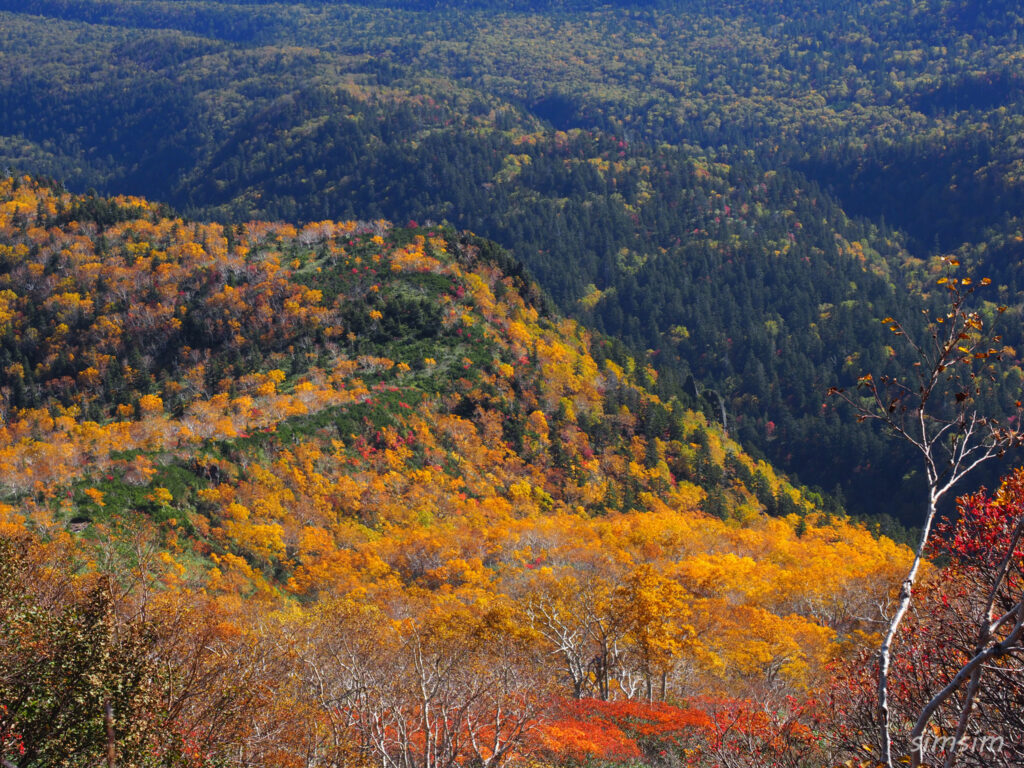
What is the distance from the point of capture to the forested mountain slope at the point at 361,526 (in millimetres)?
29797

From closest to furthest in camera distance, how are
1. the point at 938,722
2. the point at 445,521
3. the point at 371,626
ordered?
the point at 938,722 < the point at 371,626 < the point at 445,521

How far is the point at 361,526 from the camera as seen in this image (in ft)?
308

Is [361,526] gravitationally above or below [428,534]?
below

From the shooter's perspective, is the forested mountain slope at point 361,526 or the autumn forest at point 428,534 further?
the forested mountain slope at point 361,526

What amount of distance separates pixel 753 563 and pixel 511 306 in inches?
3032

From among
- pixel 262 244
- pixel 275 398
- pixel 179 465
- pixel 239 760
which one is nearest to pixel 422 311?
pixel 275 398

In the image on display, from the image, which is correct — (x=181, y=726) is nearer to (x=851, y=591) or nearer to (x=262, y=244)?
(x=851, y=591)

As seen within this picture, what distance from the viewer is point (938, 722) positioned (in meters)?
18.9

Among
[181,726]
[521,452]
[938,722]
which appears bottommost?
[521,452]

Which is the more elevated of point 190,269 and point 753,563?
point 190,269

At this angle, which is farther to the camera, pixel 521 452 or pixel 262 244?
pixel 262 244

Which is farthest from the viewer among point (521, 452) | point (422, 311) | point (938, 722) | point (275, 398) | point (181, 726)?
point (422, 311)

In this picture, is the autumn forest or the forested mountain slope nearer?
the autumn forest

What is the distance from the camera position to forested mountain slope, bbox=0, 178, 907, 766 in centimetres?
2980
